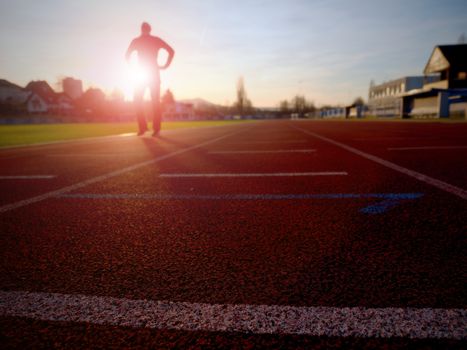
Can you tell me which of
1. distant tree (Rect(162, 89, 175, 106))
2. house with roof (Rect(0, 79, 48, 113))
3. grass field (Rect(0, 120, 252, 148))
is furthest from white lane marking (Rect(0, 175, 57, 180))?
distant tree (Rect(162, 89, 175, 106))

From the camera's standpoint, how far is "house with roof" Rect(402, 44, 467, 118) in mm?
27188

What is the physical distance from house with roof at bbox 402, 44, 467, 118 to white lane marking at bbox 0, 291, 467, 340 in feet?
91.4

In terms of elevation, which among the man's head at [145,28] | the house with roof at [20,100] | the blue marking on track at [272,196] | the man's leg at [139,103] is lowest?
the blue marking on track at [272,196]

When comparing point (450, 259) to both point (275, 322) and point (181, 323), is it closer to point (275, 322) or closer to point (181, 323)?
point (275, 322)

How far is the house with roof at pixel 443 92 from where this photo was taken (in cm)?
2719

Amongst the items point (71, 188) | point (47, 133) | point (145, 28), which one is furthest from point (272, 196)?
point (47, 133)

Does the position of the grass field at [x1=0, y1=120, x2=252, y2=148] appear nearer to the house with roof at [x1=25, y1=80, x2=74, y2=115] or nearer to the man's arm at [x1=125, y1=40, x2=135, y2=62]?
the man's arm at [x1=125, y1=40, x2=135, y2=62]

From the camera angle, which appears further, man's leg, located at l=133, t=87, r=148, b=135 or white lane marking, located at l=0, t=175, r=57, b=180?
man's leg, located at l=133, t=87, r=148, b=135

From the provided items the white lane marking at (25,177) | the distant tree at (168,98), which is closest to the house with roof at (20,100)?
the distant tree at (168,98)

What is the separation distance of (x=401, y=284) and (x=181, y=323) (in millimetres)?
825

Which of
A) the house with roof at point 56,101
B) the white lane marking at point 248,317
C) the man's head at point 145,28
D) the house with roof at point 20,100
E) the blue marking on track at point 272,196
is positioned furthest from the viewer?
the house with roof at point 56,101

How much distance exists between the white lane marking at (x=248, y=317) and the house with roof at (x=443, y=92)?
2787 centimetres

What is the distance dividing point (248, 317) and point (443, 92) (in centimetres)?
3239

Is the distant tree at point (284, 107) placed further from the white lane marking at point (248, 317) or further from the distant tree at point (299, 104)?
the white lane marking at point (248, 317)
